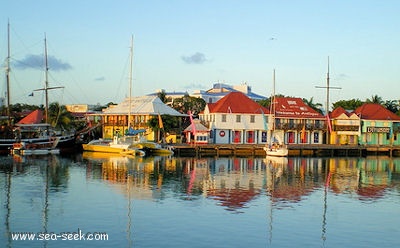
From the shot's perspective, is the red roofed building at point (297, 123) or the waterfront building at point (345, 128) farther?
the waterfront building at point (345, 128)

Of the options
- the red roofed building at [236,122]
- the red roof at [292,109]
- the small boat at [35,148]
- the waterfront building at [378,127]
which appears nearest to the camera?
the small boat at [35,148]

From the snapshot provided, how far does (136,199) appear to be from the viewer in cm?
3338

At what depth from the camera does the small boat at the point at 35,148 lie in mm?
69688

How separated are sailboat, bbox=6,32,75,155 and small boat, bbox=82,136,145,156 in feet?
11.0

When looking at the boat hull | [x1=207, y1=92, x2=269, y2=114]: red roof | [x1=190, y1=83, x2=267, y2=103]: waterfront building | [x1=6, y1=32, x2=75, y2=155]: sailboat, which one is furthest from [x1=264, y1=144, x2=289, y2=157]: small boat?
[x1=190, y1=83, x2=267, y2=103]: waterfront building

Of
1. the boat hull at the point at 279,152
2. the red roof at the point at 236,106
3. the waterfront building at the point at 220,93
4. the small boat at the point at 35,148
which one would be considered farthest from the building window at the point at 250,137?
the waterfront building at the point at 220,93

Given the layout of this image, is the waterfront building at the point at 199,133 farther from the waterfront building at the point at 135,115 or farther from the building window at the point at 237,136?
the waterfront building at the point at 135,115

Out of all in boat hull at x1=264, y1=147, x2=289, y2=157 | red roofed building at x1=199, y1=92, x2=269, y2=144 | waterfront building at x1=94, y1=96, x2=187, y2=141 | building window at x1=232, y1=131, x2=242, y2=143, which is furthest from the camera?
waterfront building at x1=94, y1=96, x2=187, y2=141

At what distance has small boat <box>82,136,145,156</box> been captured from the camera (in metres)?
68.6

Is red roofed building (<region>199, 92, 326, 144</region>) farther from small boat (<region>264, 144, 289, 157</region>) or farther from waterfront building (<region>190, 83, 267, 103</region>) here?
waterfront building (<region>190, 83, 267, 103</region>)

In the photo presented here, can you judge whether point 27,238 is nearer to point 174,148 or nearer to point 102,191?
point 102,191

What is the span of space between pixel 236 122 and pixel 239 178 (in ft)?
119

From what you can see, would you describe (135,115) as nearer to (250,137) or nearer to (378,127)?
(250,137)

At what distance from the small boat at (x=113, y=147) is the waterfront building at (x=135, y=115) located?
6.12 m
